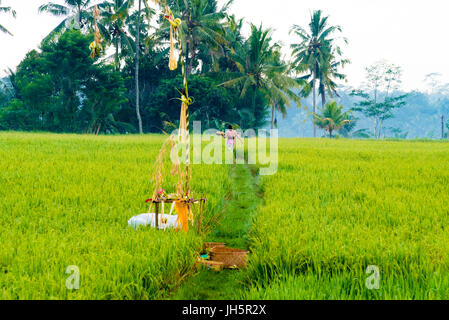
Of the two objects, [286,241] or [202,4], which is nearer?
[286,241]

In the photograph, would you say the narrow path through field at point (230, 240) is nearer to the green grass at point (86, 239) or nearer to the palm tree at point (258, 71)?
the green grass at point (86, 239)

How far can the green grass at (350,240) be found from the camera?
191 centimetres

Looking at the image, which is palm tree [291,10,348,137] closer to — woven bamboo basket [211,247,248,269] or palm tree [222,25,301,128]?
palm tree [222,25,301,128]

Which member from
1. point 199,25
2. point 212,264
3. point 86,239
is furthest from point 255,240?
point 199,25

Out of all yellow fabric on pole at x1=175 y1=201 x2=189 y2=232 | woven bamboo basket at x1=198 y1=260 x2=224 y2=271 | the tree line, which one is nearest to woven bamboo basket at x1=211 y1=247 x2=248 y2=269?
woven bamboo basket at x1=198 y1=260 x2=224 y2=271

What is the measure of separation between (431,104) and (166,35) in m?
55.9

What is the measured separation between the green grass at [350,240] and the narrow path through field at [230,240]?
150 mm

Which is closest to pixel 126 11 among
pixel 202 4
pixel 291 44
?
pixel 202 4

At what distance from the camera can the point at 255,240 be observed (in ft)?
8.76

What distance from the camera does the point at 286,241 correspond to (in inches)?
98.7

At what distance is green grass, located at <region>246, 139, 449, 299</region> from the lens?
191cm

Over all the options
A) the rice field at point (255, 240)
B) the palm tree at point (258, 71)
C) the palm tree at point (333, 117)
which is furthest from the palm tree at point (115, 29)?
the rice field at point (255, 240)
